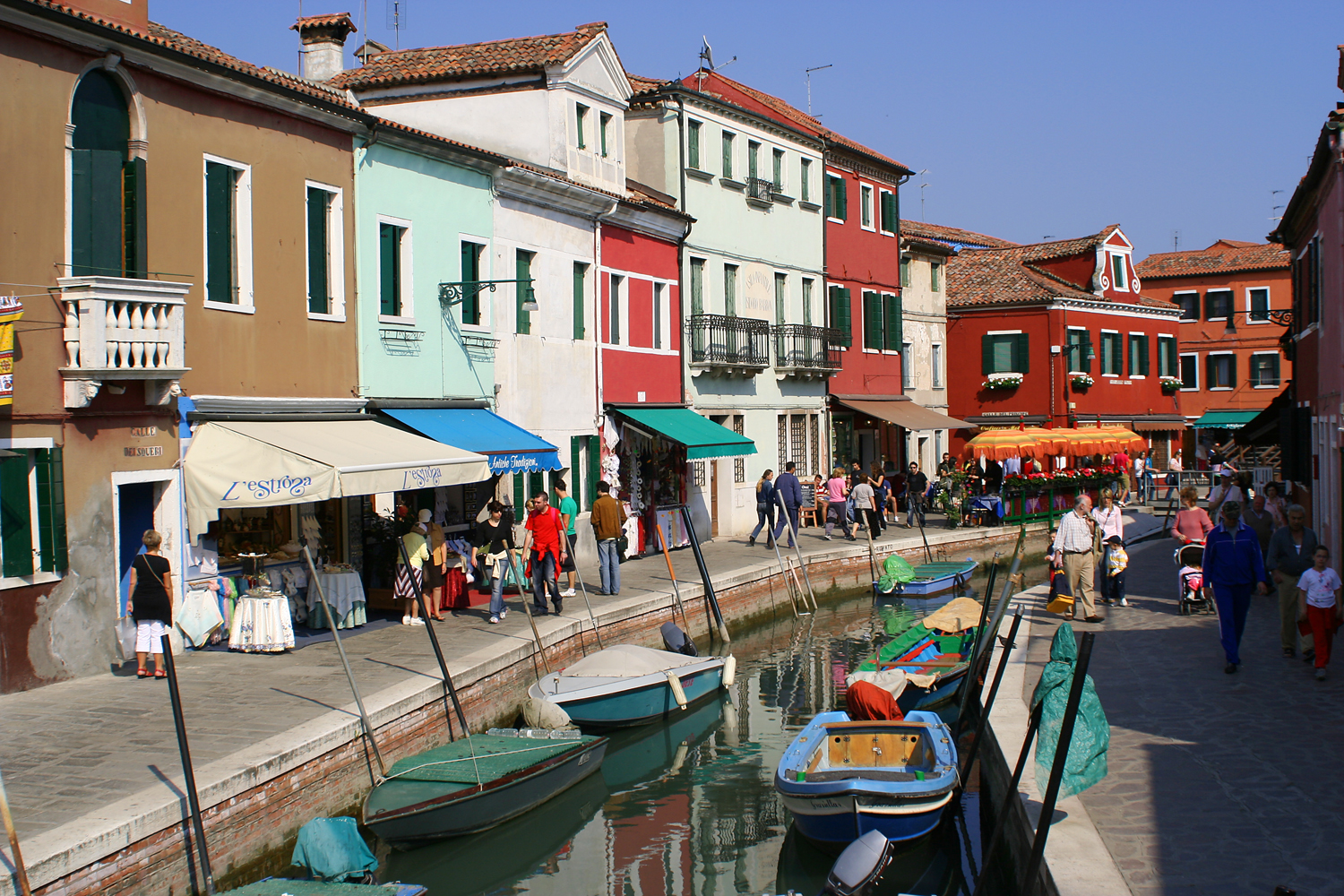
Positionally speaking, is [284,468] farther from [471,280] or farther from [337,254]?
[471,280]

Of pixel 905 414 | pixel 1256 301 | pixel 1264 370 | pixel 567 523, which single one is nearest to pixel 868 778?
pixel 567 523

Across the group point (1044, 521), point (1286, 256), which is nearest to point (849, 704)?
point (1044, 521)

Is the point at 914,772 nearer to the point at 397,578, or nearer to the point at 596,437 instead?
the point at 397,578

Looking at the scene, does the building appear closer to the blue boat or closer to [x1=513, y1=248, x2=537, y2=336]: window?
[x1=513, y1=248, x2=537, y2=336]: window

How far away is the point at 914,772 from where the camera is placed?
10008 millimetres

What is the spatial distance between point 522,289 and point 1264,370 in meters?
42.5

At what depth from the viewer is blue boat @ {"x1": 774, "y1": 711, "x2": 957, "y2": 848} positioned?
377 inches

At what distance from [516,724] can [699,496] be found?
1300 centimetres

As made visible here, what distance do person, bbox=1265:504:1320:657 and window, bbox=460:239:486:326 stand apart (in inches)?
447

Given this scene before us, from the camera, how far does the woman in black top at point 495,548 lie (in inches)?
613

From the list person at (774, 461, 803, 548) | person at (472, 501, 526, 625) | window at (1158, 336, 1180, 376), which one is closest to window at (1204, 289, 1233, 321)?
window at (1158, 336, 1180, 376)

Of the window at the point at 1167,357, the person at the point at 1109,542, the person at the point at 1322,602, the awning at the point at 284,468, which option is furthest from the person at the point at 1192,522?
the window at the point at 1167,357

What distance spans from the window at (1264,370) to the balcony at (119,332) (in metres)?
49.7

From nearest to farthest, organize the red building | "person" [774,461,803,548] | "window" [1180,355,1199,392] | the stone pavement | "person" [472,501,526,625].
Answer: the stone pavement → "person" [472,501,526,625] → "person" [774,461,803,548] → the red building → "window" [1180,355,1199,392]
